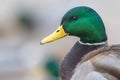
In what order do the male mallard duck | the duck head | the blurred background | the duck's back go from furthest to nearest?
the blurred background → the duck head → the male mallard duck → the duck's back

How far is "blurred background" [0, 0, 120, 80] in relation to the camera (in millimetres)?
8922

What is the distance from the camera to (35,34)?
11.0 meters

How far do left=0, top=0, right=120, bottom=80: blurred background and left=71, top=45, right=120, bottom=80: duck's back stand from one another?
359cm

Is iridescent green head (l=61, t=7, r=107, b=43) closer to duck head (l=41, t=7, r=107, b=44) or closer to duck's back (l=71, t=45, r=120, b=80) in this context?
duck head (l=41, t=7, r=107, b=44)

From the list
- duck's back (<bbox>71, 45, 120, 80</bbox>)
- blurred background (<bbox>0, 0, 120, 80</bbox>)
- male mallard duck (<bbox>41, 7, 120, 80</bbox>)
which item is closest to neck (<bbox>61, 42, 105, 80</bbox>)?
male mallard duck (<bbox>41, 7, 120, 80</bbox>)

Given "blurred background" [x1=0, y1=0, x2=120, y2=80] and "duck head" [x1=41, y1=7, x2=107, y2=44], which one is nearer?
"duck head" [x1=41, y1=7, x2=107, y2=44]

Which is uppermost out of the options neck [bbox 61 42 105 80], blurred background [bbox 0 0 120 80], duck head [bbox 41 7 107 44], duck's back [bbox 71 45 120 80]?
duck head [bbox 41 7 107 44]

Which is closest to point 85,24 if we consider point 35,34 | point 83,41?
point 83,41

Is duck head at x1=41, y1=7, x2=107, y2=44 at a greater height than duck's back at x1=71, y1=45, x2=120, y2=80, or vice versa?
duck head at x1=41, y1=7, x2=107, y2=44

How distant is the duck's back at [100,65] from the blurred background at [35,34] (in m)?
3.59

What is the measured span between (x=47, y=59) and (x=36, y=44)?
4.11ft

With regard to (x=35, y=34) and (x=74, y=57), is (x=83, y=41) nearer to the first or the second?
(x=74, y=57)

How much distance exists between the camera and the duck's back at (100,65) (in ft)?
13.8

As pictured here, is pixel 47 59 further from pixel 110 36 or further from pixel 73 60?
pixel 73 60
